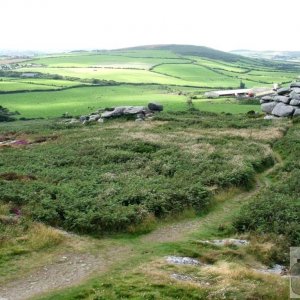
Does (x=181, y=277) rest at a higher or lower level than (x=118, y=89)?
lower

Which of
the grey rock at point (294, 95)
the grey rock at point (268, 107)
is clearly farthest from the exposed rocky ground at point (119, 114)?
the grey rock at point (294, 95)

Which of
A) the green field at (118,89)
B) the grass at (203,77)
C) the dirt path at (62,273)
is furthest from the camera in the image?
the grass at (203,77)

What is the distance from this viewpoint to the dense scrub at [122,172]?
1045 inches

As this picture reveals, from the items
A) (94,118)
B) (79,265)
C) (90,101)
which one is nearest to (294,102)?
(94,118)

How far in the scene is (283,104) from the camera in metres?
73.7

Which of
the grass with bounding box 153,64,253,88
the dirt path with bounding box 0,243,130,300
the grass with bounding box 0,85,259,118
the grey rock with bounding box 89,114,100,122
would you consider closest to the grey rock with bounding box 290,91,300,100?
the grass with bounding box 0,85,259,118

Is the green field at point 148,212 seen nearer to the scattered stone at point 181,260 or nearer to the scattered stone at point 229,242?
the scattered stone at point 229,242

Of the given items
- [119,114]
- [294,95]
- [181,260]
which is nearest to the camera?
[181,260]

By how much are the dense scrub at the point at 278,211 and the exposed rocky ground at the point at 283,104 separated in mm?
35625

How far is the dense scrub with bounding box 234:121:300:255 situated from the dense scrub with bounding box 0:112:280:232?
297cm

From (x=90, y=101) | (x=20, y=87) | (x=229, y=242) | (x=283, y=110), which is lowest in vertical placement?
(x=229, y=242)

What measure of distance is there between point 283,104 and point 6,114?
5710cm

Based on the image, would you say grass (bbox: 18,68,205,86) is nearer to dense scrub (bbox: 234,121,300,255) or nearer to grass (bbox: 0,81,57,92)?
grass (bbox: 0,81,57,92)

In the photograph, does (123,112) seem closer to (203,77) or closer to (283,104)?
(283,104)
